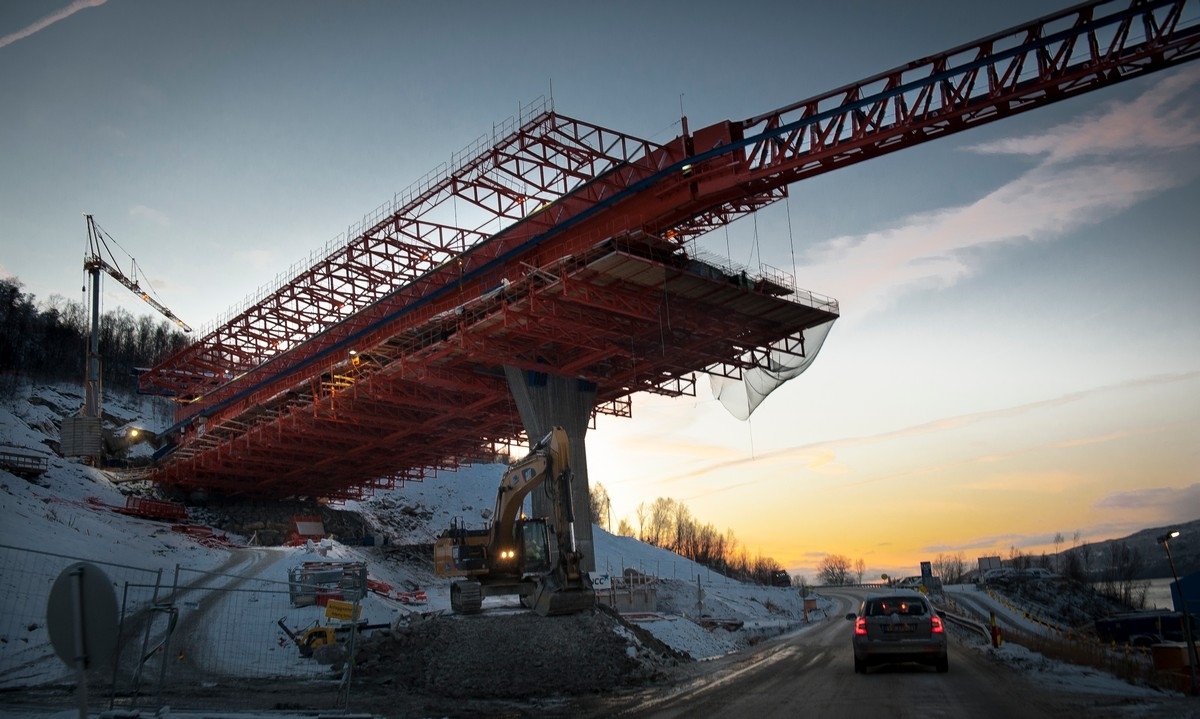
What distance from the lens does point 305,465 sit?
6153cm

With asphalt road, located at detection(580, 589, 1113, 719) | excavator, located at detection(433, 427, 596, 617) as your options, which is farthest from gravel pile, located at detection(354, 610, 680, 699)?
asphalt road, located at detection(580, 589, 1113, 719)

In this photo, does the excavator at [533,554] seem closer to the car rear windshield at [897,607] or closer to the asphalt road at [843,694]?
the asphalt road at [843,694]

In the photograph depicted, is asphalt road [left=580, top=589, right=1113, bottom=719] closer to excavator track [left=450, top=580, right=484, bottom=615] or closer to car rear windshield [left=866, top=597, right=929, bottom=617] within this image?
car rear windshield [left=866, top=597, right=929, bottom=617]

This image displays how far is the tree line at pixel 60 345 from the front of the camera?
88438mm

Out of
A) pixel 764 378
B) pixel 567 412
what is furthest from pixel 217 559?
pixel 764 378

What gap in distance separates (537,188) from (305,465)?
113 ft

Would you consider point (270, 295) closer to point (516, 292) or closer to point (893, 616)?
point (516, 292)

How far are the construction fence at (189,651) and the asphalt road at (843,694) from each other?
220 inches

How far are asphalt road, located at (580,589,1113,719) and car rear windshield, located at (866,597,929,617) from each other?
3.70 ft

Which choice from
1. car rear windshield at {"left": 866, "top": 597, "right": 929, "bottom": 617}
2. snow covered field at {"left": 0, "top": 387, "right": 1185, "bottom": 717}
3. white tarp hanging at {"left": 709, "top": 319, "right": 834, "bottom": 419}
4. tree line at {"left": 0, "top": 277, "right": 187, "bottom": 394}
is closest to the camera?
car rear windshield at {"left": 866, "top": 597, "right": 929, "bottom": 617}

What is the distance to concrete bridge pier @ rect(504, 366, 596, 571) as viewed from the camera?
41.2 metres

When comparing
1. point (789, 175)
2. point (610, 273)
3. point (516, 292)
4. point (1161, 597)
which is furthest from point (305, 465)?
point (1161, 597)

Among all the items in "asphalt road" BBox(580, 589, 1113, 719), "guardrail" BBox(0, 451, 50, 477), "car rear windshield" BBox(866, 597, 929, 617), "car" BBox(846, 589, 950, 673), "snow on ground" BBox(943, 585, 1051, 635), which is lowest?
"snow on ground" BBox(943, 585, 1051, 635)

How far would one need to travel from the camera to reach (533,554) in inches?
943
